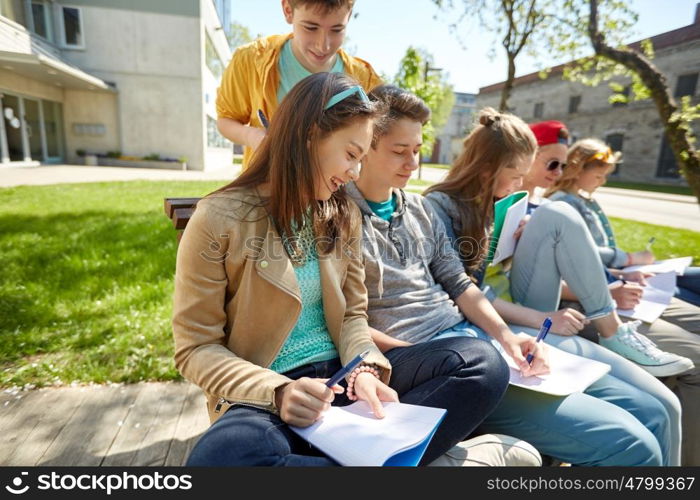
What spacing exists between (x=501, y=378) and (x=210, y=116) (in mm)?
21591

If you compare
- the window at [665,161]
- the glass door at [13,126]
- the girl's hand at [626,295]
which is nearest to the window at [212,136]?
the glass door at [13,126]

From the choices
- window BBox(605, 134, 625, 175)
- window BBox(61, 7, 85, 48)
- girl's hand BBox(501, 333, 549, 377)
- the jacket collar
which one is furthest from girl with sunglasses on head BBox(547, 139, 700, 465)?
window BBox(605, 134, 625, 175)

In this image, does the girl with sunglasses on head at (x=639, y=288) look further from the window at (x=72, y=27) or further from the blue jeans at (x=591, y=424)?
the window at (x=72, y=27)

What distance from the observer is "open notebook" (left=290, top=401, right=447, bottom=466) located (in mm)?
1041

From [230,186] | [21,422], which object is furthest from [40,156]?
[230,186]

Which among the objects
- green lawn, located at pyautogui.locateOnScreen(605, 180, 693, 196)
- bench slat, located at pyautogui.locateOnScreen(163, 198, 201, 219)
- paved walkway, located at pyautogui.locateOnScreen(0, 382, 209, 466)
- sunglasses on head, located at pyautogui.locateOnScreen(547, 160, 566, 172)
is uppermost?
sunglasses on head, located at pyautogui.locateOnScreen(547, 160, 566, 172)

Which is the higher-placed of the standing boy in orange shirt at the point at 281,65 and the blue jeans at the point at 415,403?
the standing boy in orange shirt at the point at 281,65

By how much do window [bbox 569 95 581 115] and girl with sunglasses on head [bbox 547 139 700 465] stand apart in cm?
2976

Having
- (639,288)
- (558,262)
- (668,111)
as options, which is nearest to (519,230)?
(558,262)

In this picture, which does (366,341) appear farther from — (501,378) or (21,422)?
(21,422)

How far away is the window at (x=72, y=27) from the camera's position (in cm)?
1450

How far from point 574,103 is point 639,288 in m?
31.2

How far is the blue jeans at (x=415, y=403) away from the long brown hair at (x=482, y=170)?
2.69ft

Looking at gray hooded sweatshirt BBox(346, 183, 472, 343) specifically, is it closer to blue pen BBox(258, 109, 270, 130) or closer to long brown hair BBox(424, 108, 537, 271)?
long brown hair BBox(424, 108, 537, 271)
